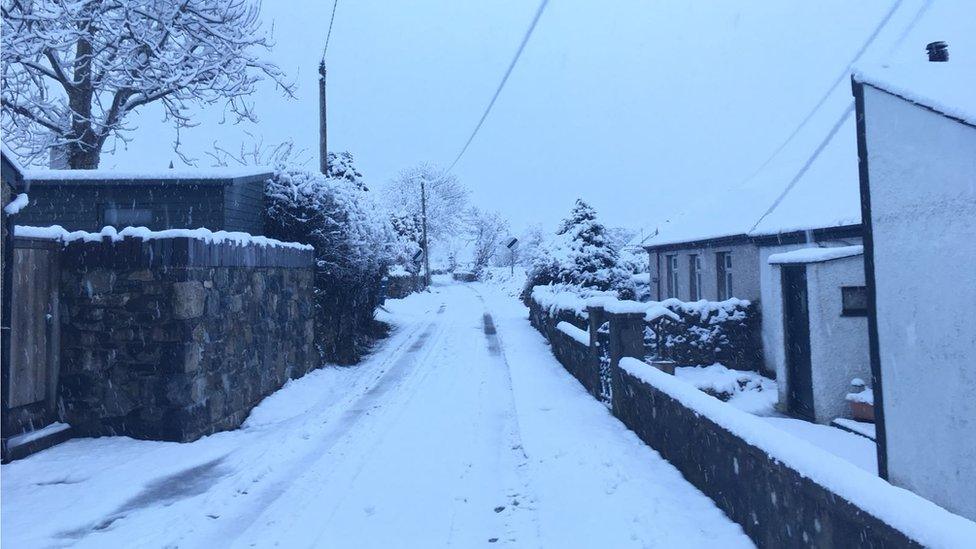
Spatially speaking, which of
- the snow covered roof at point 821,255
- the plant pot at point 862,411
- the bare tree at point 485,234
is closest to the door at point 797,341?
the snow covered roof at point 821,255

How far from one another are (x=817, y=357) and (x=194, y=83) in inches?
542

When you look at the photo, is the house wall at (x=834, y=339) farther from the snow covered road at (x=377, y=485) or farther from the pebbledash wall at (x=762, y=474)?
the snow covered road at (x=377, y=485)

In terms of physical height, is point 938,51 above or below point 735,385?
above

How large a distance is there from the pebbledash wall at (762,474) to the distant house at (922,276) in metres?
2.15

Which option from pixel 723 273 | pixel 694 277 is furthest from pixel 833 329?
pixel 694 277

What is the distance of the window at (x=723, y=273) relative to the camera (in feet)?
57.9

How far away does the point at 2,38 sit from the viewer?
1116cm

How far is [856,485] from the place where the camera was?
134 inches

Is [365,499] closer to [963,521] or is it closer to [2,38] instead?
[963,521]

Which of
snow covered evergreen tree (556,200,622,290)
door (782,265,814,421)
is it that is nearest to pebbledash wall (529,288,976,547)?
door (782,265,814,421)

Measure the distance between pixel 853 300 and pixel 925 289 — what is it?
15.5ft

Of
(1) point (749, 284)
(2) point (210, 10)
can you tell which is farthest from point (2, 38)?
(1) point (749, 284)

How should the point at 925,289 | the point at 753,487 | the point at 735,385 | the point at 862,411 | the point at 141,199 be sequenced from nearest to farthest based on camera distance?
the point at 753,487, the point at 925,289, the point at 862,411, the point at 141,199, the point at 735,385

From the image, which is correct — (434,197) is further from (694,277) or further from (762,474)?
(762,474)
